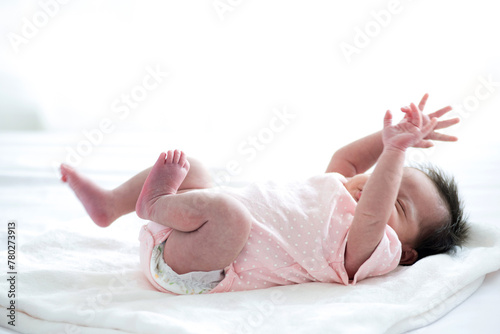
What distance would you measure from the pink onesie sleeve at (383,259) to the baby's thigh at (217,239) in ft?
0.73

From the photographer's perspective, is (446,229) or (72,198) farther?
(72,198)

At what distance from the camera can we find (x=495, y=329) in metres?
0.87

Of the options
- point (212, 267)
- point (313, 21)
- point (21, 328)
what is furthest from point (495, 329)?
point (313, 21)

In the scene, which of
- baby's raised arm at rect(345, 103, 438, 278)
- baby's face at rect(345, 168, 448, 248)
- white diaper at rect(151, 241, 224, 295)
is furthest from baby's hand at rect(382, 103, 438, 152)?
white diaper at rect(151, 241, 224, 295)

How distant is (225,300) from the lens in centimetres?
97

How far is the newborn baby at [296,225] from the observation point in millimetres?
1012

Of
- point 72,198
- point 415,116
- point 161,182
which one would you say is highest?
point 415,116

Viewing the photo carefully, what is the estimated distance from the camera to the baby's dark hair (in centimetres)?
115

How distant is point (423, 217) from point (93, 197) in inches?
28.2

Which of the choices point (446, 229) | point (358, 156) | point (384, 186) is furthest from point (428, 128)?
point (358, 156)

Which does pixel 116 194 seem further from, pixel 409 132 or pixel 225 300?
pixel 409 132

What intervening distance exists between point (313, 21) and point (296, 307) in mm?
1739

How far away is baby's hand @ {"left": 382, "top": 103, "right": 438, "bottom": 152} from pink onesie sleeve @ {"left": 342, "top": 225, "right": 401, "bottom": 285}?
17 centimetres

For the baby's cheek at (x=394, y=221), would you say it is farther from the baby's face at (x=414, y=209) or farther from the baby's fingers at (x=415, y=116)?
the baby's fingers at (x=415, y=116)
